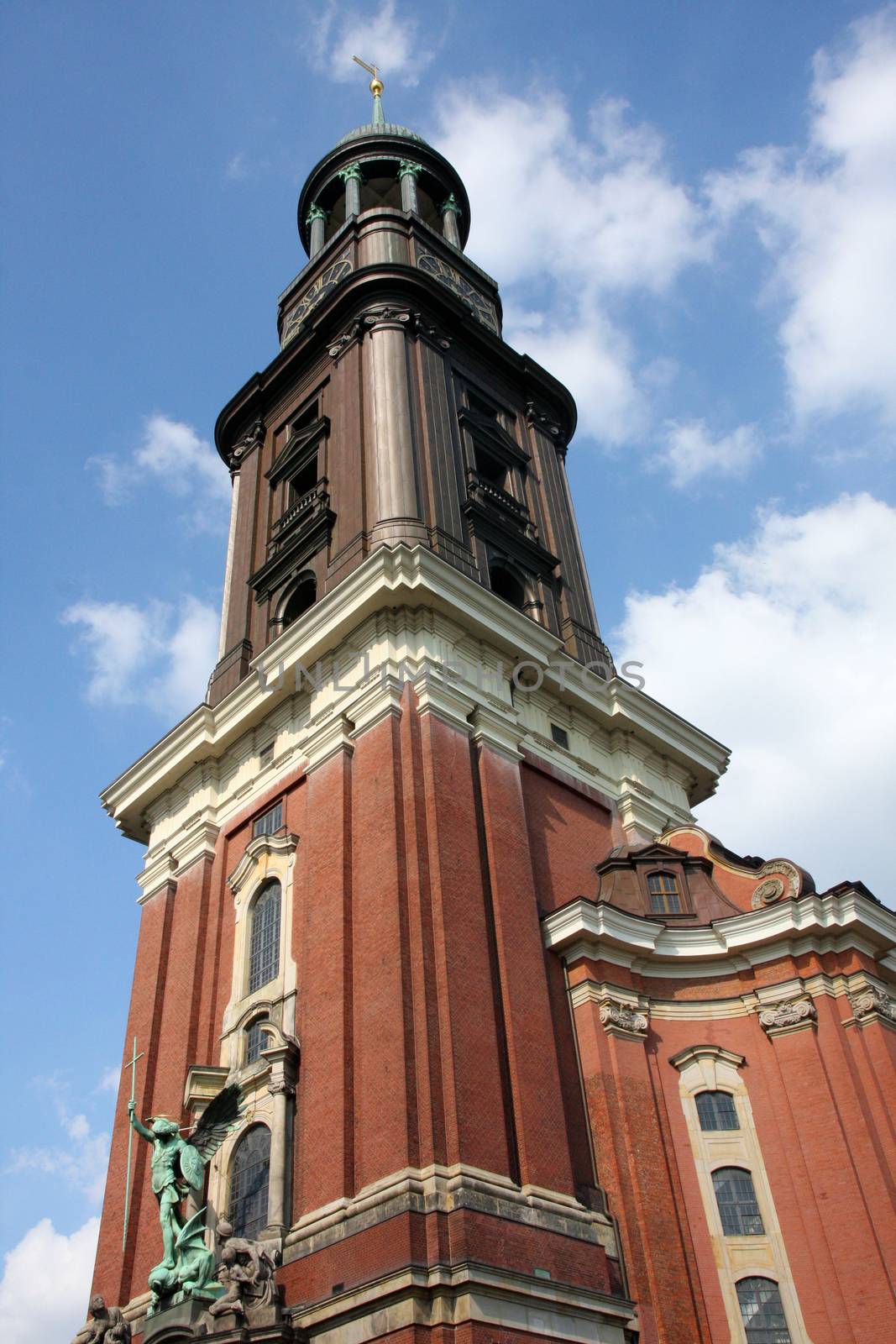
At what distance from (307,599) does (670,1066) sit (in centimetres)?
1343

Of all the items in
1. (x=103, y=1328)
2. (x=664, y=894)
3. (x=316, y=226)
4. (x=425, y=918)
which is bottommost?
(x=103, y=1328)

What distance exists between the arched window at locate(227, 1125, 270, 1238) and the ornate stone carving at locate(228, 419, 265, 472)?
64.5ft

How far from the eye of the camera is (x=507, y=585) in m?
29.8

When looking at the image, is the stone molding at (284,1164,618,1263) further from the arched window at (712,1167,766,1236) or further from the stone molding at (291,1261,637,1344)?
the arched window at (712,1167,766,1236)

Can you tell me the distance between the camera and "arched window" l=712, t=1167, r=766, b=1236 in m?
19.7

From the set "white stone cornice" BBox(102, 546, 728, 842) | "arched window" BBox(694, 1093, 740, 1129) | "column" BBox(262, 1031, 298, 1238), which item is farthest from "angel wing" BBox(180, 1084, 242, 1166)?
"arched window" BBox(694, 1093, 740, 1129)

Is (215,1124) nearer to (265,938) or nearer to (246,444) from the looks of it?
(265,938)

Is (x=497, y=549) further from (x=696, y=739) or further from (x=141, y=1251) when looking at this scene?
(x=141, y=1251)

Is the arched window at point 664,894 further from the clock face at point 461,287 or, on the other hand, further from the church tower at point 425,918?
the clock face at point 461,287

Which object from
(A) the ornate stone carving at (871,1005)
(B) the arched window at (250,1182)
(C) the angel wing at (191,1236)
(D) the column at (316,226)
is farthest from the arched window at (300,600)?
(D) the column at (316,226)

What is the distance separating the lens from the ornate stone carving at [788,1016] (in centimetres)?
2125

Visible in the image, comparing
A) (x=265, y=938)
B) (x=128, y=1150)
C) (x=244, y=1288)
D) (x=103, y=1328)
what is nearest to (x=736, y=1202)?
(x=244, y=1288)

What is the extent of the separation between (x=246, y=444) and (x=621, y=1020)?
2007 centimetres

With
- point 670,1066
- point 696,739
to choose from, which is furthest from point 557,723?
point 670,1066
